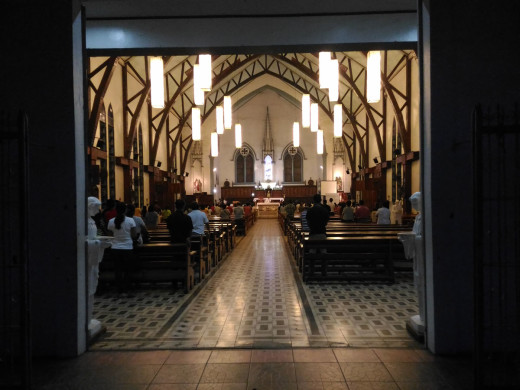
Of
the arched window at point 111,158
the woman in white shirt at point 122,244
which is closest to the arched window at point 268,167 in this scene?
the arched window at point 111,158

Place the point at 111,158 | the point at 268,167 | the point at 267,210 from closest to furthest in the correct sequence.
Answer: the point at 111,158, the point at 267,210, the point at 268,167

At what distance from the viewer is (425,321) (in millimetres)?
3648

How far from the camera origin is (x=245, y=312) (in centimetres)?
498

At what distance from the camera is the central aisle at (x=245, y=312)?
156 inches

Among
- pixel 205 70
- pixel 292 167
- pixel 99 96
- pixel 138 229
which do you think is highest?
pixel 99 96

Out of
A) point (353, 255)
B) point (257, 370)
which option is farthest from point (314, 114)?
point (257, 370)

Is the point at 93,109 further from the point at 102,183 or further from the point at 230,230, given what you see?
the point at 230,230

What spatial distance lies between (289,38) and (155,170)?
1624 centimetres

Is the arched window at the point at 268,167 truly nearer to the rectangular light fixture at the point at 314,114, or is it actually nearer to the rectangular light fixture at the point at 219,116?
the rectangular light fixture at the point at 219,116

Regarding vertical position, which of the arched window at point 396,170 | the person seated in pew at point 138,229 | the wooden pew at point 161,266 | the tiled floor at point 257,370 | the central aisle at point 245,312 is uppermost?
the arched window at point 396,170

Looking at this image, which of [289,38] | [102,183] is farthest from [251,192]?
[289,38]

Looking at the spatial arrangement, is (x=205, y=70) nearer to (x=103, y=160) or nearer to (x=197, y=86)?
(x=197, y=86)

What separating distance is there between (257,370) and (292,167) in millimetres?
28304

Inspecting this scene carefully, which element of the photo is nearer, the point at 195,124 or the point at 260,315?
the point at 260,315
